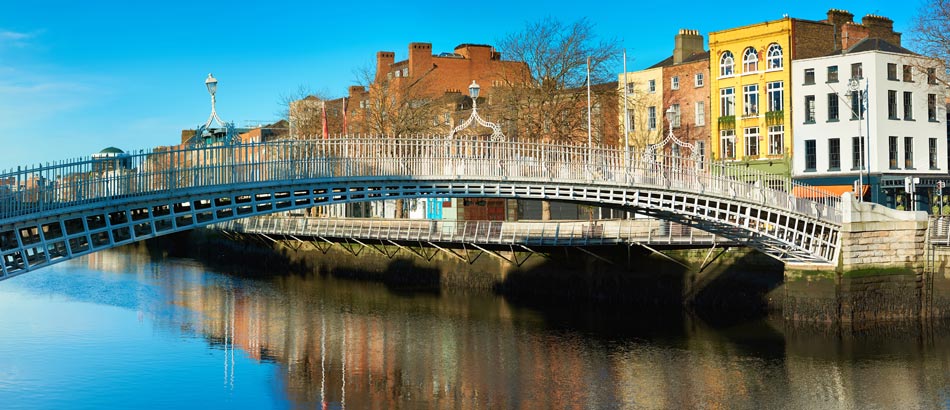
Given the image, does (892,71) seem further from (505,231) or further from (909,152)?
(505,231)

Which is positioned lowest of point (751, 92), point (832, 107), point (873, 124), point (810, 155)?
point (810, 155)

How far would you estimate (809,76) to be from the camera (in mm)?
47375

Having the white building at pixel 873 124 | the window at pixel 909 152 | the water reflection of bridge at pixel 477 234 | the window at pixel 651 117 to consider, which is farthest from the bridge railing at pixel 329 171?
the window at pixel 651 117

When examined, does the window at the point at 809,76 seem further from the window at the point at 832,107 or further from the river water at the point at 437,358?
the river water at the point at 437,358

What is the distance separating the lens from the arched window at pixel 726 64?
50125mm

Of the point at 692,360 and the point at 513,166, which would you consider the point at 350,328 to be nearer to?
the point at 513,166

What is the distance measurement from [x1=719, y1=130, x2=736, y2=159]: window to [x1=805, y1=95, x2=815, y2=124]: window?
3658 millimetres

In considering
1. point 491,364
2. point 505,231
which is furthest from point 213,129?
point 505,231

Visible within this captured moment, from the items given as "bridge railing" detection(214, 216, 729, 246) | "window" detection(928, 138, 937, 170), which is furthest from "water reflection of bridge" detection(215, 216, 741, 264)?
"window" detection(928, 138, 937, 170)

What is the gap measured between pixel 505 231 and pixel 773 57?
15.0 meters

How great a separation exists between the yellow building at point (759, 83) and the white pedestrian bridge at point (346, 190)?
521 inches

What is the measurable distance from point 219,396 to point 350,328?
10.4 meters

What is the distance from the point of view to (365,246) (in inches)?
2089

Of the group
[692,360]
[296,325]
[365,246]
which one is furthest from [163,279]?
[692,360]
